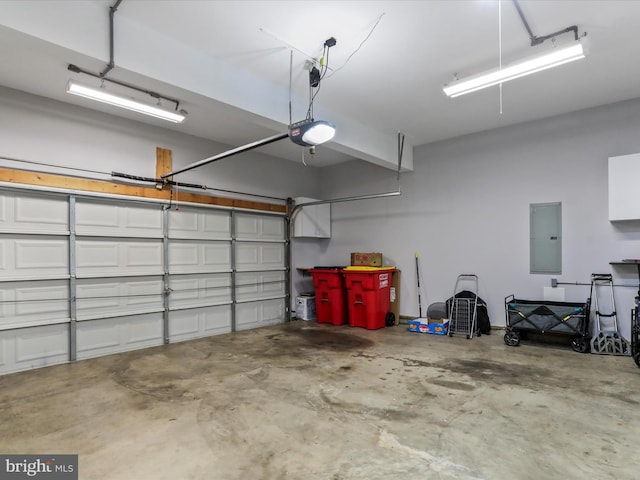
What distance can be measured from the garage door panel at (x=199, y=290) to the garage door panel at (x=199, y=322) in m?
0.12

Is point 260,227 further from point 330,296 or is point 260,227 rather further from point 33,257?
point 33,257

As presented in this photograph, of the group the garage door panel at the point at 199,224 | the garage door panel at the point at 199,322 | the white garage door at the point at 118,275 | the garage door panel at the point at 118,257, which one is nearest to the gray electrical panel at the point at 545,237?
the white garage door at the point at 118,275

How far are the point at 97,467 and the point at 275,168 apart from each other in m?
5.53

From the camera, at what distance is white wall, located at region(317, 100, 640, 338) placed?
464 centimetres

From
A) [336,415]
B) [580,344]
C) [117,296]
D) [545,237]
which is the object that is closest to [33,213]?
[117,296]

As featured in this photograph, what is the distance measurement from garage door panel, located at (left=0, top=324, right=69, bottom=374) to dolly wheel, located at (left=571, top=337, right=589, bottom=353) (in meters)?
6.29

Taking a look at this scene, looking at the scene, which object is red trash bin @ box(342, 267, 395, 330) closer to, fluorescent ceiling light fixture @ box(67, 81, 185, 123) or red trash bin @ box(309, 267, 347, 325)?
red trash bin @ box(309, 267, 347, 325)

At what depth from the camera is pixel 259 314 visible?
6441mm

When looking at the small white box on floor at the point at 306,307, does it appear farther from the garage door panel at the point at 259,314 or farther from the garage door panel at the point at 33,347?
the garage door panel at the point at 33,347

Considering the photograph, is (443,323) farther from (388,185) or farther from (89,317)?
(89,317)

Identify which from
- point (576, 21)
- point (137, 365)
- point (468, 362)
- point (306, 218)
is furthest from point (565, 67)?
point (137, 365)

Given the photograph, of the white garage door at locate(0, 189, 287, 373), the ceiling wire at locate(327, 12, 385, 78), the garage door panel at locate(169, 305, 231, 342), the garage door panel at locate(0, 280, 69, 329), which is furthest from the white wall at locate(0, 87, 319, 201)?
the ceiling wire at locate(327, 12, 385, 78)

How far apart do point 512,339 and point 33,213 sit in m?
6.19

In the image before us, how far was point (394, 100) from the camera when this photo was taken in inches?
178
